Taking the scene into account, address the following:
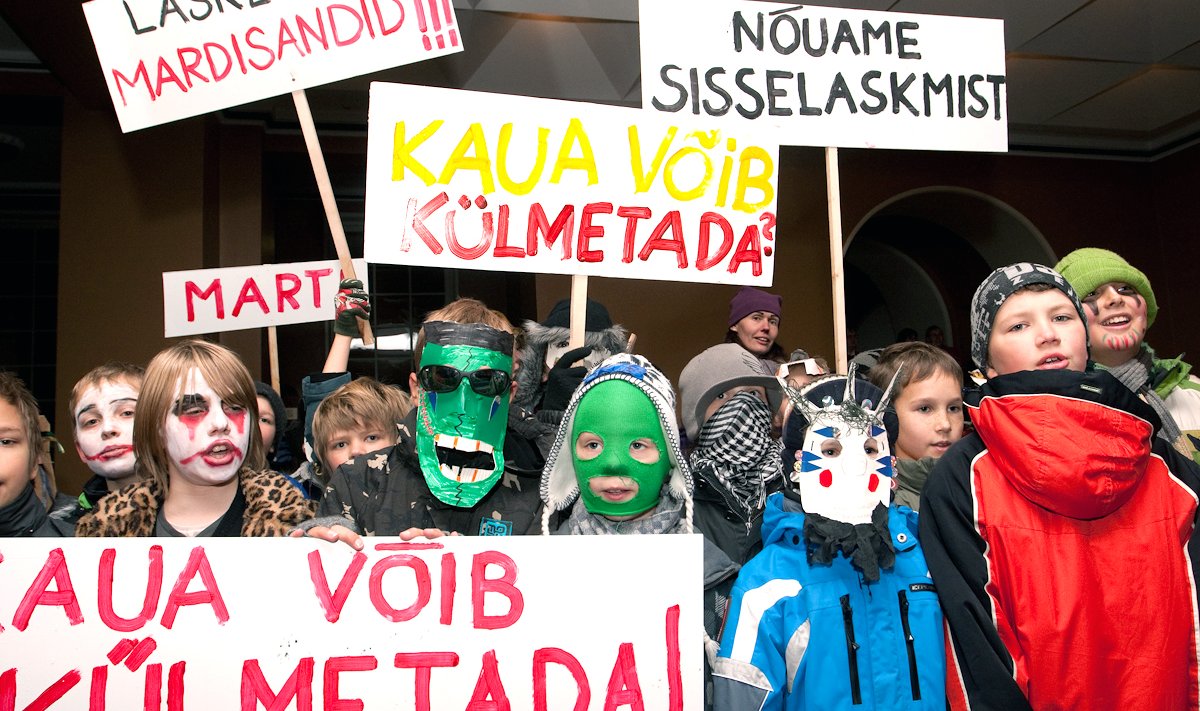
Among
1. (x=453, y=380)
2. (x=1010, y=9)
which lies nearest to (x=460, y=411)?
(x=453, y=380)

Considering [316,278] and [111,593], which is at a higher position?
[316,278]

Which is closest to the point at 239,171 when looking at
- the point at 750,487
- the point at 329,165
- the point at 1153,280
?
the point at 329,165

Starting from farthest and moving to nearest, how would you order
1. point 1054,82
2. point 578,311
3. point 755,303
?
1. point 1054,82
2. point 755,303
3. point 578,311

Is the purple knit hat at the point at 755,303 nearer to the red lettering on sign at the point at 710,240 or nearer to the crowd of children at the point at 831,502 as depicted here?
the red lettering on sign at the point at 710,240

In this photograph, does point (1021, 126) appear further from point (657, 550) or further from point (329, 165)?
point (657, 550)

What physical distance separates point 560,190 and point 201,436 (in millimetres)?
1220

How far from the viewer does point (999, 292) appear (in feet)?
7.89

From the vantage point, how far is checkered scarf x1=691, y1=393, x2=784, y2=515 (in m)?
2.60

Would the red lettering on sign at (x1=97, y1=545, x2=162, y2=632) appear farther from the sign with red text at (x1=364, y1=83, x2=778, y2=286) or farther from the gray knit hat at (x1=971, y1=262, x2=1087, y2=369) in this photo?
the gray knit hat at (x1=971, y1=262, x2=1087, y2=369)

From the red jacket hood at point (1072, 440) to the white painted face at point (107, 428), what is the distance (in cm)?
228

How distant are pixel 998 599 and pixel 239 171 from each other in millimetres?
7317

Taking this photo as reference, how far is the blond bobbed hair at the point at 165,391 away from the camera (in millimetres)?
2193

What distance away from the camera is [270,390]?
3.55 m

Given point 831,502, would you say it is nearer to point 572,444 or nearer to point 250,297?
point 572,444
